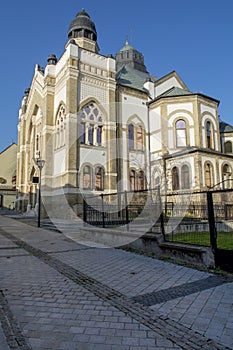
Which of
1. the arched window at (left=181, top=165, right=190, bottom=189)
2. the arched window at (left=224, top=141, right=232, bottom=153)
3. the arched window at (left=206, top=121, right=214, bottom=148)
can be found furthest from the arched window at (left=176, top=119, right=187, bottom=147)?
the arched window at (left=224, top=141, right=232, bottom=153)

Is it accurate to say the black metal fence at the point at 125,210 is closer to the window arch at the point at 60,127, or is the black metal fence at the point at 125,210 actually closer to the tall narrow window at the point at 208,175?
the window arch at the point at 60,127

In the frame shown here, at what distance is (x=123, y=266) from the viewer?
6.39 m

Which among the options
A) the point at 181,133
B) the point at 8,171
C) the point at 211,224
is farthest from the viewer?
the point at 8,171

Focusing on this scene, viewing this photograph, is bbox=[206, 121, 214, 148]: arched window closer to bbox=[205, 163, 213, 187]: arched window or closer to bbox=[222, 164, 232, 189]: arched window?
bbox=[222, 164, 232, 189]: arched window

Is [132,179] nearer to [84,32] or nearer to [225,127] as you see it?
[225,127]

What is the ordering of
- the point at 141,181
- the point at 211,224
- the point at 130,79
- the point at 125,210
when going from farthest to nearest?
the point at 130,79, the point at 141,181, the point at 125,210, the point at 211,224

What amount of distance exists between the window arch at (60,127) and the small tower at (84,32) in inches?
299

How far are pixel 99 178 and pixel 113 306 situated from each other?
62.2 ft

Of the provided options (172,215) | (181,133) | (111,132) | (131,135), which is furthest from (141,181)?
(172,215)

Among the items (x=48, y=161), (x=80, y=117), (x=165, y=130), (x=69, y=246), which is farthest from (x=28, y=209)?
(x=69, y=246)

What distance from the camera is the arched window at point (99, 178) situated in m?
22.4

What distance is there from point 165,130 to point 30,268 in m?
21.8

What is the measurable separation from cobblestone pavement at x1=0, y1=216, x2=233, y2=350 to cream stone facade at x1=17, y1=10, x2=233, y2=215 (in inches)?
578

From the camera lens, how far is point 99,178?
22734 mm
